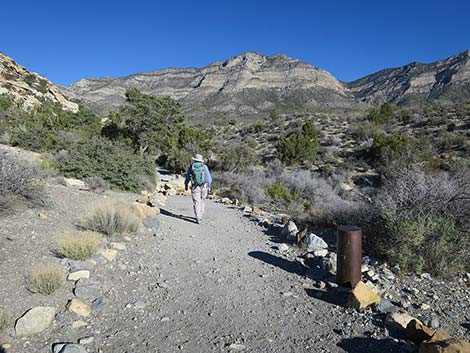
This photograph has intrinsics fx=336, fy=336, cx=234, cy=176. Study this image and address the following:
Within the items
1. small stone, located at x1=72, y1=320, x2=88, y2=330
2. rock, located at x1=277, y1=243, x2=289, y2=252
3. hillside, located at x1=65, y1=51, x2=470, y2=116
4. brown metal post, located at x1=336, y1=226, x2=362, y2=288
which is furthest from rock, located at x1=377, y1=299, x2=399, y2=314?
hillside, located at x1=65, y1=51, x2=470, y2=116

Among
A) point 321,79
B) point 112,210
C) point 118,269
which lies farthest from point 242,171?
point 321,79

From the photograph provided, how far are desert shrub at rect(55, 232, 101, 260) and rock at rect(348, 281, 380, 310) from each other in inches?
146

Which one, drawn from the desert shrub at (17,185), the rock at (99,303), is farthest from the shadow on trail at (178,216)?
the rock at (99,303)

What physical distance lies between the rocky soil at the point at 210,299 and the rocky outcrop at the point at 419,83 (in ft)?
257

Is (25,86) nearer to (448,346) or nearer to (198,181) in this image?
(198,181)

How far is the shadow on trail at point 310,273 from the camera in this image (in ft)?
14.0

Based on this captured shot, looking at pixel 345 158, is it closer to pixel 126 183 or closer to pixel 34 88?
pixel 126 183

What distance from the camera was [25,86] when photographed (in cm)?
3469

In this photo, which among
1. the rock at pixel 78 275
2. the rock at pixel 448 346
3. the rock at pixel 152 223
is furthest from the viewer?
the rock at pixel 152 223

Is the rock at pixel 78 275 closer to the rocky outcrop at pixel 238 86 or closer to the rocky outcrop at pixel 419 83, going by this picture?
the rocky outcrop at pixel 238 86

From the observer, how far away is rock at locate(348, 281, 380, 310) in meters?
3.92

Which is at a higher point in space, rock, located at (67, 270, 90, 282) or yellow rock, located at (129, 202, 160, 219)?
yellow rock, located at (129, 202, 160, 219)

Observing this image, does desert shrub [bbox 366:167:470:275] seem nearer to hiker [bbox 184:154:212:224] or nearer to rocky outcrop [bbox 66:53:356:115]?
hiker [bbox 184:154:212:224]

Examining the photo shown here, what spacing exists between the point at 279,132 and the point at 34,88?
27.1 m
